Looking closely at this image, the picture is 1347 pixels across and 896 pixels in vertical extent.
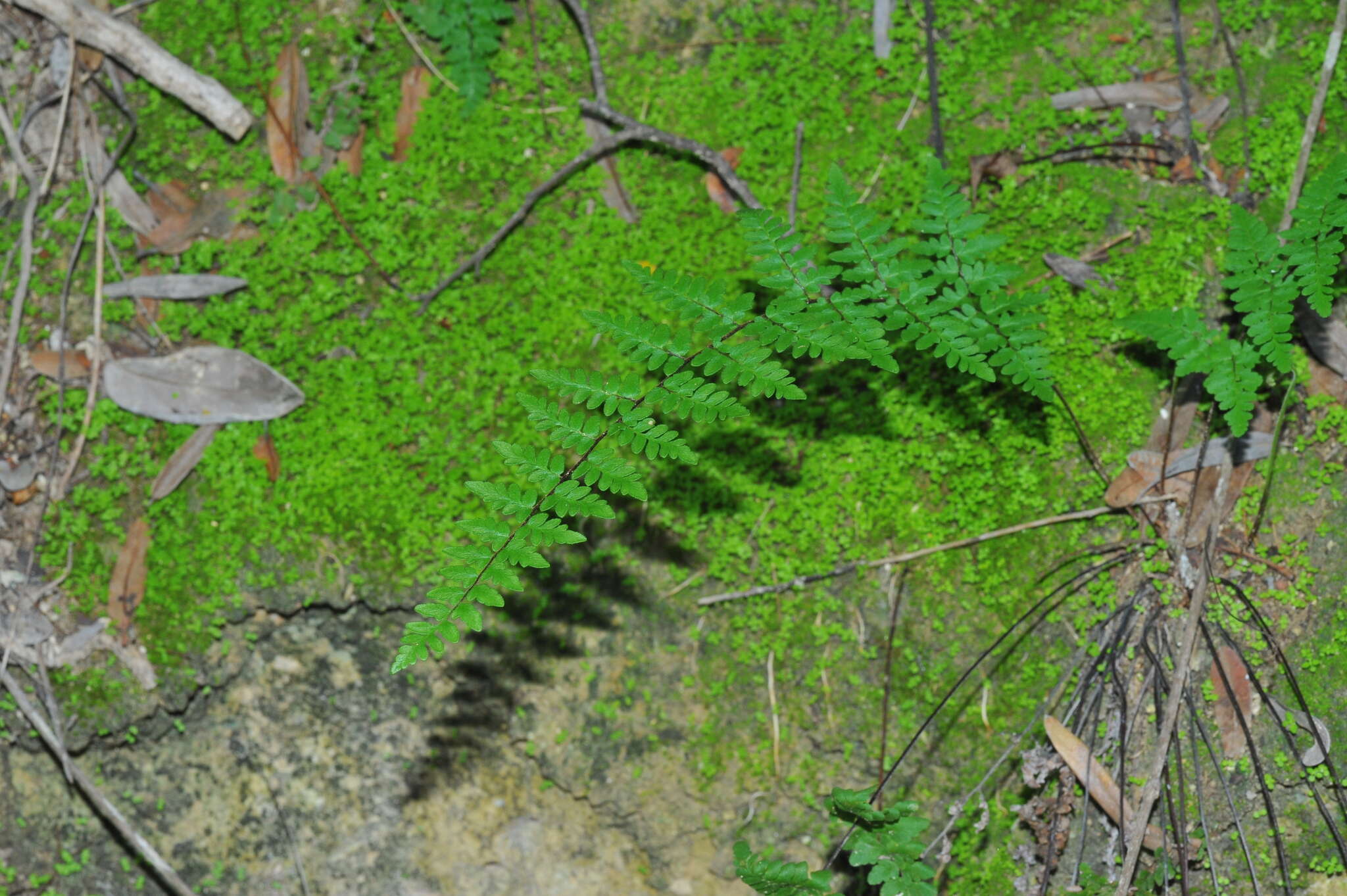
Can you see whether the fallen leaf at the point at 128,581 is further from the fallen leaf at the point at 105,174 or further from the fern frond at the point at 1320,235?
the fern frond at the point at 1320,235

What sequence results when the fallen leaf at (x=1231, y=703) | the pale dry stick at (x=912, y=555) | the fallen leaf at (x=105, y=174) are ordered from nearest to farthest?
the fallen leaf at (x=1231, y=703) < the pale dry stick at (x=912, y=555) < the fallen leaf at (x=105, y=174)

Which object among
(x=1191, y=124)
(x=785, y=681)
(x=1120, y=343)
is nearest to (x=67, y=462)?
(x=785, y=681)

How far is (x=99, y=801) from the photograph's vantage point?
4086 millimetres

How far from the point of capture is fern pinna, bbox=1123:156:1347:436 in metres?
3.07

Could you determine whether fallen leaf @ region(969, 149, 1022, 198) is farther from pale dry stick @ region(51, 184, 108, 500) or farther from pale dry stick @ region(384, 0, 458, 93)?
pale dry stick @ region(51, 184, 108, 500)

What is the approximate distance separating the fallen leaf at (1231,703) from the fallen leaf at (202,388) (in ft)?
12.3

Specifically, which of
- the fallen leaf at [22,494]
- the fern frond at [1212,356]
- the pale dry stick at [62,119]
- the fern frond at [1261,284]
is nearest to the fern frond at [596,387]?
the fern frond at [1212,356]

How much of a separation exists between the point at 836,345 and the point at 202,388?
9.28 ft

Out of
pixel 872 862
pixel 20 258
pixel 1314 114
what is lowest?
pixel 872 862

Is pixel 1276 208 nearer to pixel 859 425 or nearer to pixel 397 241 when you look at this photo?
pixel 859 425

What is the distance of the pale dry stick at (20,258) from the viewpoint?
14.2 ft

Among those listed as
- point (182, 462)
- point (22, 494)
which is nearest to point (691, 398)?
point (182, 462)

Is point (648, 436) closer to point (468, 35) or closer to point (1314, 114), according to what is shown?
point (468, 35)

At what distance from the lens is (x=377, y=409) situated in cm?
408
